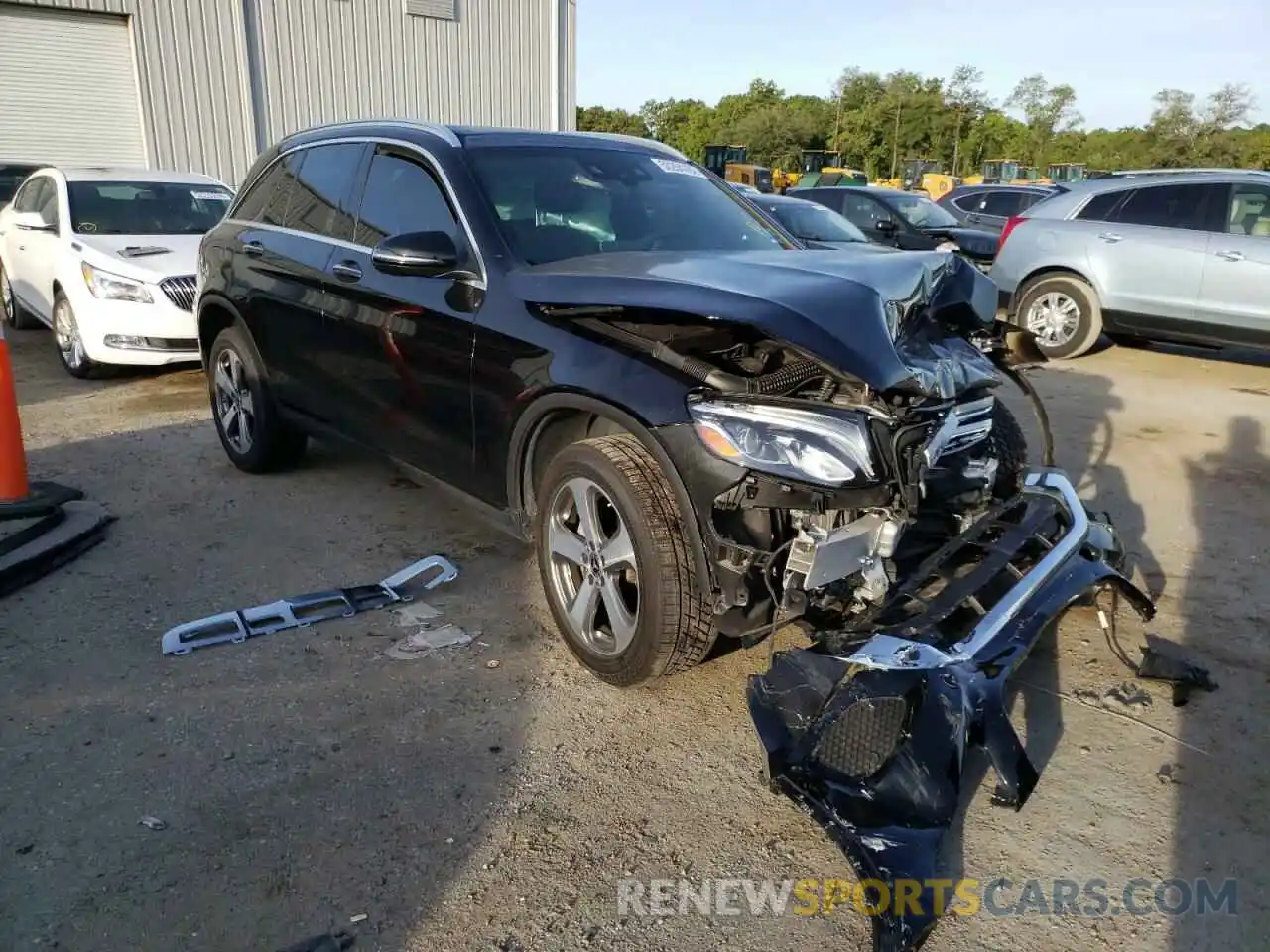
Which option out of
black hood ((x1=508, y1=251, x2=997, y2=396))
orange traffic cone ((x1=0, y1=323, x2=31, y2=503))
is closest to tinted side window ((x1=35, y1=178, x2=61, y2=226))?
orange traffic cone ((x1=0, y1=323, x2=31, y2=503))

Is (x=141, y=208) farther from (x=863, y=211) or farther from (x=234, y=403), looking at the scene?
(x=863, y=211)

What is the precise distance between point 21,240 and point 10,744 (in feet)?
26.1

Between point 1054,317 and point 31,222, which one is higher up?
point 31,222

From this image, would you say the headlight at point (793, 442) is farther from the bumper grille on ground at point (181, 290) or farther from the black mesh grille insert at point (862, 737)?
the bumper grille on ground at point (181, 290)

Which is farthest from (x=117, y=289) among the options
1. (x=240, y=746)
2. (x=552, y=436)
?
(x=240, y=746)

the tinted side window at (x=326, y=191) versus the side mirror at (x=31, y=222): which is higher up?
the tinted side window at (x=326, y=191)

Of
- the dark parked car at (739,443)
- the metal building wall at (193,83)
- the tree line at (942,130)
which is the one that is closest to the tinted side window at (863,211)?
the dark parked car at (739,443)

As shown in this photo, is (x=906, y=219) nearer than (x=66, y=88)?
Yes

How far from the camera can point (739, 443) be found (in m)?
2.74

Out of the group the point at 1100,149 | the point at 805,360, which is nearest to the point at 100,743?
the point at 805,360

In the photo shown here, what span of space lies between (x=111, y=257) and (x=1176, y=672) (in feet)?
26.1

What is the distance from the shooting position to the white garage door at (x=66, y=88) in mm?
15430

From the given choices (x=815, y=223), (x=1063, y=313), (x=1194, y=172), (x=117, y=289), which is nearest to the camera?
(x=117, y=289)

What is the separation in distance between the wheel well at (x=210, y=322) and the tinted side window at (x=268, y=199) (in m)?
0.55
